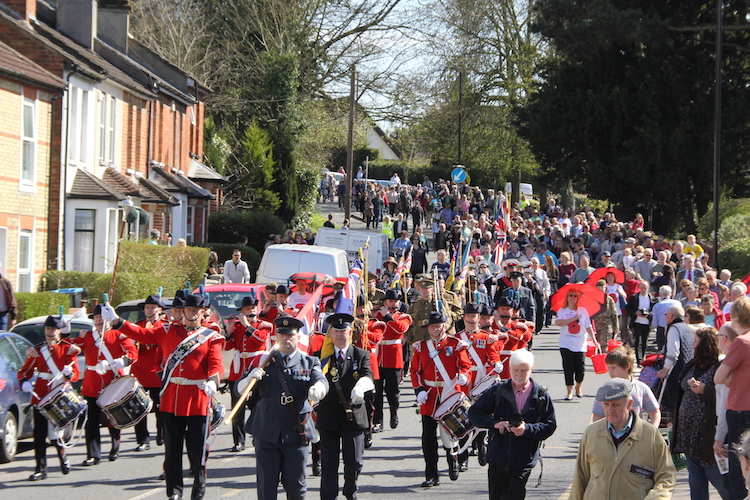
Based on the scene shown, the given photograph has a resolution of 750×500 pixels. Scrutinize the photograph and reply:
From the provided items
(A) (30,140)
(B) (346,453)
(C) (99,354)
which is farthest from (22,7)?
(B) (346,453)

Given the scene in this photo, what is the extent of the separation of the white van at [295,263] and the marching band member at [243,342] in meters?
7.30

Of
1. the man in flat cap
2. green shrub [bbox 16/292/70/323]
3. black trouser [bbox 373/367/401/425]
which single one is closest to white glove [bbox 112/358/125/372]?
black trouser [bbox 373/367/401/425]

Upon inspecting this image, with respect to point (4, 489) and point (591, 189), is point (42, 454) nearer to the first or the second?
point (4, 489)

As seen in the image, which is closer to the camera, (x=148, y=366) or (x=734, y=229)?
(x=148, y=366)

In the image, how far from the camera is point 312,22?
4862cm

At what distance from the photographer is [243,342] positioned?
1216cm

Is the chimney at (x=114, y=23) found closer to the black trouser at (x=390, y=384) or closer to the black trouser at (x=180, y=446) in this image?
the black trouser at (x=390, y=384)

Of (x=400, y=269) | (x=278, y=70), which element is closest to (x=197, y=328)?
(x=400, y=269)

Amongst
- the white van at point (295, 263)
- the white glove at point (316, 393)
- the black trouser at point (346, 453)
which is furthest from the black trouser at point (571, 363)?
the white glove at point (316, 393)

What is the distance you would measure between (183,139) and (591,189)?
1548cm

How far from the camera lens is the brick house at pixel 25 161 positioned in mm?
24016

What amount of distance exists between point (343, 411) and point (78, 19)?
2503cm

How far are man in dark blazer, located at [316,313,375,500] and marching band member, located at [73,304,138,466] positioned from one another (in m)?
3.31

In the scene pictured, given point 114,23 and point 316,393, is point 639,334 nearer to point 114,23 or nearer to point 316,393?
point 316,393
